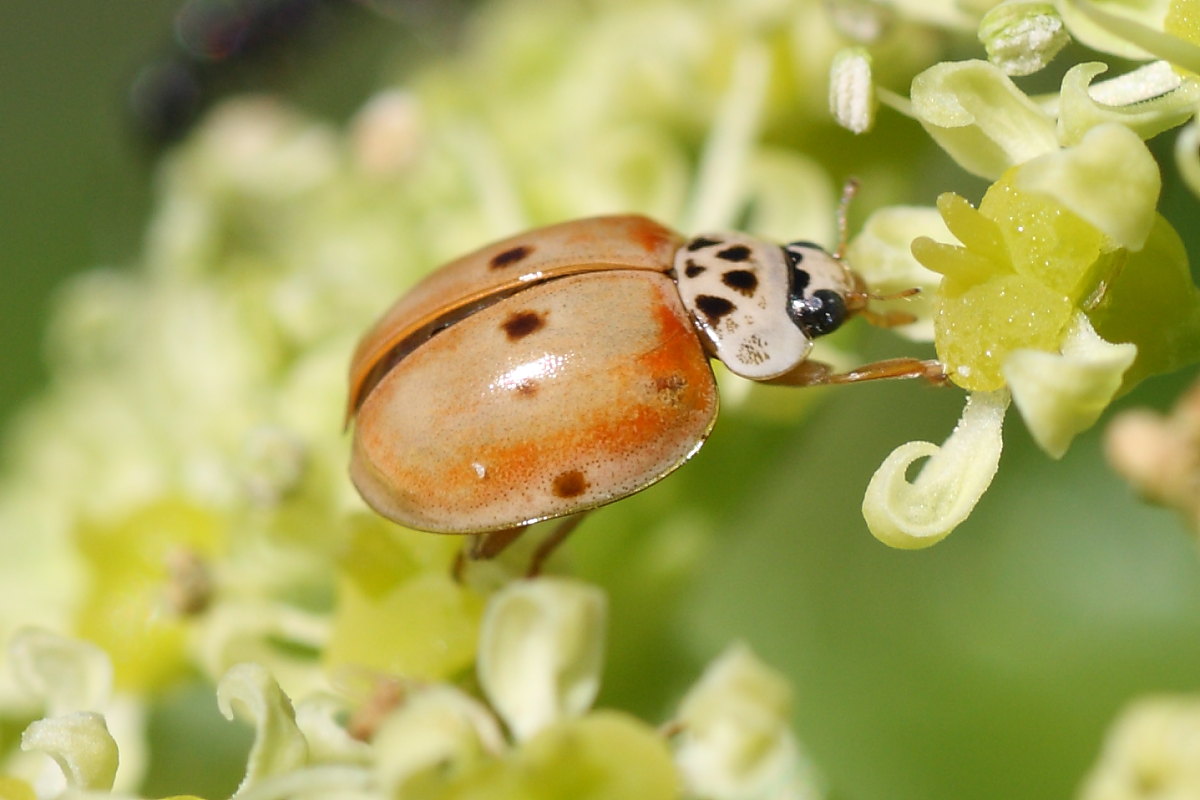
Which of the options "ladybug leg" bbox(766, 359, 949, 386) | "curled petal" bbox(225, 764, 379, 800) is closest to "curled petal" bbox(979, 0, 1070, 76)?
"ladybug leg" bbox(766, 359, 949, 386)

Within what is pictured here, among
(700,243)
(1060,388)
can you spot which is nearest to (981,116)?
(1060,388)

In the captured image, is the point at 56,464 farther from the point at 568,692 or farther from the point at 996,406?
the point at 996,406

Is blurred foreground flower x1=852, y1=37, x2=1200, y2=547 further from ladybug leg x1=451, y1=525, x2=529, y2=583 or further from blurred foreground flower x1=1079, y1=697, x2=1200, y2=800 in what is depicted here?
ladybug leg x1=451, y1=525, x2=529, y2=583

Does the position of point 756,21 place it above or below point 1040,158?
below

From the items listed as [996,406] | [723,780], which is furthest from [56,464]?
[996,406]

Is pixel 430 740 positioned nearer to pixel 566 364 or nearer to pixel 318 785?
pixel 318 785

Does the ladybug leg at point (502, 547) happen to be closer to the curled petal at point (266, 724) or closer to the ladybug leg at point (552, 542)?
the ladybug leg at point (552, 542)
